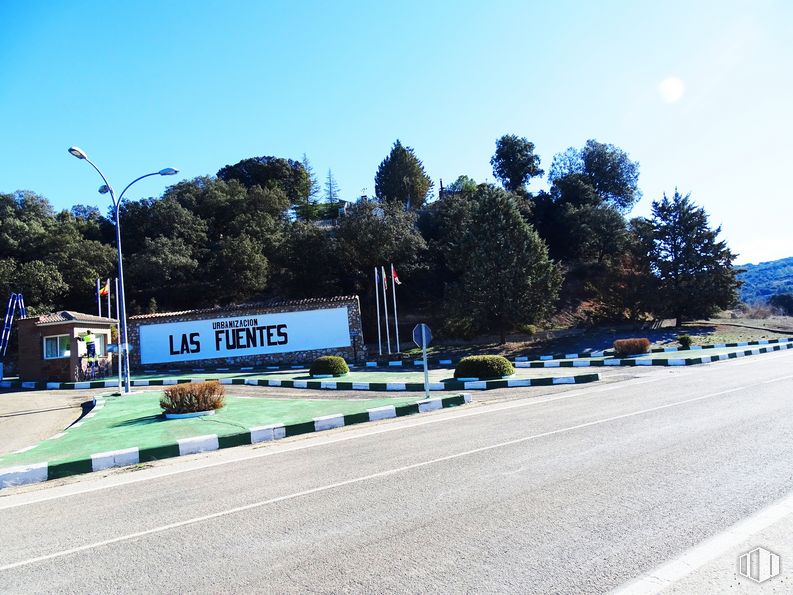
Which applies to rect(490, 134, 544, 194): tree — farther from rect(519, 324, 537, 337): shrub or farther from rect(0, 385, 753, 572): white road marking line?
rect(0, 385, 753, 572): white road marking line

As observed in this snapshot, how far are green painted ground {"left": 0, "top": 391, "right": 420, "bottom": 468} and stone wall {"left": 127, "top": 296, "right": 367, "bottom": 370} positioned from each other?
13.9m

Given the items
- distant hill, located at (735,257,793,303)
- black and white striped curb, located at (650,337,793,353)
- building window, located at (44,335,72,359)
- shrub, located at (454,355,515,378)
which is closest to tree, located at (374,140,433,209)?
black and white striped curb, located at (650,337,793,353)

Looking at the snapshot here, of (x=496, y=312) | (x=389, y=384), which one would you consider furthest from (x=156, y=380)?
(x=496, y=312)

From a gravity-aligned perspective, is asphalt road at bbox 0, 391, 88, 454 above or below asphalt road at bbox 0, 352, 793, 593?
above

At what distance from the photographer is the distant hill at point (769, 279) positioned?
3177 inches

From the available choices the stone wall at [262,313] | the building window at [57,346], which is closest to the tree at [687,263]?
Result: the stone wall at [262,313]

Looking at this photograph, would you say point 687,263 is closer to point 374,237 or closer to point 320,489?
point 374,237

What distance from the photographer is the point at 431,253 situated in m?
42.8

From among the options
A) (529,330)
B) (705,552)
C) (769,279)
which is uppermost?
(769,279)

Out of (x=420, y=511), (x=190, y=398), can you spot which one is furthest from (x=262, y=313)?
(x=420, y=511)

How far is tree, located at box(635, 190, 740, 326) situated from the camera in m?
35.2

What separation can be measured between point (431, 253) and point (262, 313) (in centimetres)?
1647

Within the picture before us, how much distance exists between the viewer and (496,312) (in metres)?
32.2

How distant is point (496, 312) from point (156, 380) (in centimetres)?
1866
